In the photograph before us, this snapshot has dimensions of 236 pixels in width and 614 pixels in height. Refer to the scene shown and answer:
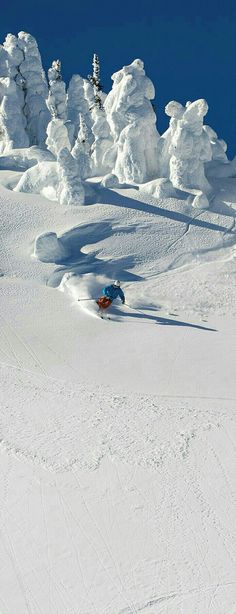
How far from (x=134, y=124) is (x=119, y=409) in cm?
1777

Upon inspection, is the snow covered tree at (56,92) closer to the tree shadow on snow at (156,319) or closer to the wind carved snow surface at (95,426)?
the tree shadow on snow at (156,319)

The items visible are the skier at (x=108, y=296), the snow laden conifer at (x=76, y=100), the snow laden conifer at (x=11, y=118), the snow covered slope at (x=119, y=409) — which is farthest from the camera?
the snow laden conifer at (x=76, y=100)

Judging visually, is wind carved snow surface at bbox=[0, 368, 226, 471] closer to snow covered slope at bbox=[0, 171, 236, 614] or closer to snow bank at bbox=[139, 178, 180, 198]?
snow covered slope at bbox=[0, 171, 236, 614]

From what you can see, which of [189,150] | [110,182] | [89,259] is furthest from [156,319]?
[189,150]

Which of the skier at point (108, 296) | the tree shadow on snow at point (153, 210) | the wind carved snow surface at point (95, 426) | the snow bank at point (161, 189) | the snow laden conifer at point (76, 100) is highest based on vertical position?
the snow laden conifer at point (76, 100)

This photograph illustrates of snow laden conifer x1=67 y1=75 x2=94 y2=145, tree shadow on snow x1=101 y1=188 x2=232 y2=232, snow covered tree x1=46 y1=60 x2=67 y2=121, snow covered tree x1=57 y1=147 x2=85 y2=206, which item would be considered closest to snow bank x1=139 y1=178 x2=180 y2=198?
tree shadow on snow x1=101 y1=188 x2=232 y2=232

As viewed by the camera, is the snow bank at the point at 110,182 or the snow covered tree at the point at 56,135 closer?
the snow bank at the point at 110,182

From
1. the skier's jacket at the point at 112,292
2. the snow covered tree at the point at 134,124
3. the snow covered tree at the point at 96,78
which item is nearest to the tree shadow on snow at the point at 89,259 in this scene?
the skier's jacket at the point at 112,292

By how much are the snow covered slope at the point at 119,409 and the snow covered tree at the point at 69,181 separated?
2.39 feet

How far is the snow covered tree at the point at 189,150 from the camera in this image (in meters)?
28.0

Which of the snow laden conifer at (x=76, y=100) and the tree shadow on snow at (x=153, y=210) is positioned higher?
the snow laden conifer at (x=76, y=100)

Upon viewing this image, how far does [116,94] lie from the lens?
2975 cm

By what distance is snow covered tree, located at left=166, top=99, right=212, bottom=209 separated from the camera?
27984 millimetres

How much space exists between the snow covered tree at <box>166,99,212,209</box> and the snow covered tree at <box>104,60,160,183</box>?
1.28m
